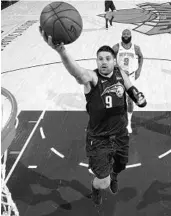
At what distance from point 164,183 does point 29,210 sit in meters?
2.29

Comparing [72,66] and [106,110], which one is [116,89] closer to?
[106,110]

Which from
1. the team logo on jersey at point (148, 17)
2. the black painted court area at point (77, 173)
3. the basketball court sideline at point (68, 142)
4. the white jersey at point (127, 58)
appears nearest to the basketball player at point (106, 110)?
the black painted court area at point (77, 173)

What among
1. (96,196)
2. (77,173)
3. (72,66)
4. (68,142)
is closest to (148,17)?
(68,142)

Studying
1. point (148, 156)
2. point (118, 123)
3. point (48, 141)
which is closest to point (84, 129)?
point (48, 141)

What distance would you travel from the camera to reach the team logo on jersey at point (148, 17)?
14.3m

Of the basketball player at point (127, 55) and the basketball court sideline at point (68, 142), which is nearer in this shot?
the basketball court sideline at point (68, 142)

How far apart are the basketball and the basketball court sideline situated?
2.66 m

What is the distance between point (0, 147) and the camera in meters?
3.38

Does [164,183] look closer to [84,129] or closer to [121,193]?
[121,193]

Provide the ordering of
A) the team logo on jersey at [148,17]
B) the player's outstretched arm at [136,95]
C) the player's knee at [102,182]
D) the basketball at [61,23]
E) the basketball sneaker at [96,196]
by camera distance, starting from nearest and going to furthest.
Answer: the basketball at [61,23]
the player's outstretched arm at [136,95]
the player's knee at [102,182]
the basketball sneaker at [96,196]
the team logo on jersey at [148,17]

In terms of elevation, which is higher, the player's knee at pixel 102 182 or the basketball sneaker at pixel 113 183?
the player's knee at pixel 102 182

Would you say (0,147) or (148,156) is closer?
(0,147)

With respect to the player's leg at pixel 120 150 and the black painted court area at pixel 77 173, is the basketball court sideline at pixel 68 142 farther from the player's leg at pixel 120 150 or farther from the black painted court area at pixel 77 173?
the player's leg at pixel 120 150

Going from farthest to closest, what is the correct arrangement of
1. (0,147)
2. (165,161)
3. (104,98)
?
1. (165,161)
2. (104,98)
3. (0,147)
